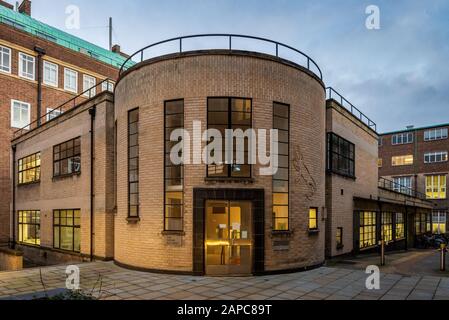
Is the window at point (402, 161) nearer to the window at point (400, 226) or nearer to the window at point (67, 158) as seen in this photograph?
the window at point (400, 226)

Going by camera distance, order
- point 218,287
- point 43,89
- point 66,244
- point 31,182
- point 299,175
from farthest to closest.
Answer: point 43,89 < point 31,182 < point 66,244 < point 299,175 < point 218,287

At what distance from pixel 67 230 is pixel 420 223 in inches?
1256

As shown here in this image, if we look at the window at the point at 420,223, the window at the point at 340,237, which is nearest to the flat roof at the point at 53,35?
the window at the point at 340,237

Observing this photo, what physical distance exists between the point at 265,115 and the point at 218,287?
6004 mm

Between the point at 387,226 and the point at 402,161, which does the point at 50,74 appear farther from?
the point at 402,161

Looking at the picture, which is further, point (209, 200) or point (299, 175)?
point (299, 175)

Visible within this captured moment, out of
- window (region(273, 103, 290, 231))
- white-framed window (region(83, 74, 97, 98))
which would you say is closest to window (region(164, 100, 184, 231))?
window (region(273, 103, 290, 231))

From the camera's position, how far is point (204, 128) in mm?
12195

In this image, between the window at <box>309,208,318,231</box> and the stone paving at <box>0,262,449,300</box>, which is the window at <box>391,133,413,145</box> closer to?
the window at <box>309,208,318,231</box>

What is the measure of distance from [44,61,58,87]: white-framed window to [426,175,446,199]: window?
45452 millimetres

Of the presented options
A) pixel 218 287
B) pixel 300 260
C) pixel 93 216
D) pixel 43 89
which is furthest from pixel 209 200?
pixel 43 89

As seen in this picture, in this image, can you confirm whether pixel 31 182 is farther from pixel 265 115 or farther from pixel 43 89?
pixel 265 115
